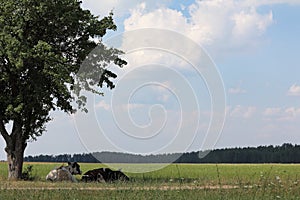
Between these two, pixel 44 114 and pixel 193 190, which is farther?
pixel 44 114

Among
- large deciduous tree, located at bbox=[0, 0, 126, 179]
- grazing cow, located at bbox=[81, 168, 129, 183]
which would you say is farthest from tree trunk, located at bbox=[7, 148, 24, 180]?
grazing cow, located at bbox=[81, 168, 129, 183]

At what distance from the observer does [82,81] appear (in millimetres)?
31531

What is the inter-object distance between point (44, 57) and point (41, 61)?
972 millimetres

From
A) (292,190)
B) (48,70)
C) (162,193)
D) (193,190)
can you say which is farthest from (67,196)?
(48,70)

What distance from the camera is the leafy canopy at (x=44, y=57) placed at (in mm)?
29094

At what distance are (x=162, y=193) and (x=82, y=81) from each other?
649 inches

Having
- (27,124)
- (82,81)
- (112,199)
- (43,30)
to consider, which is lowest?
(112,199)

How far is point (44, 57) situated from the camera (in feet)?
94.7

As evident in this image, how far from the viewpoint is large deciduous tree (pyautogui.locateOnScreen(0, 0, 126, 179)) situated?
2912 cm

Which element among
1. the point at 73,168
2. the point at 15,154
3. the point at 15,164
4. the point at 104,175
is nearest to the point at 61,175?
the point at 73,168

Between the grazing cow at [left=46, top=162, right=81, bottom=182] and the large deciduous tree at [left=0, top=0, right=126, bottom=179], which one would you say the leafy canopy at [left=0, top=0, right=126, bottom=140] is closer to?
the large deciduous tree at [left=0, top=0, right=126, bottom=179]

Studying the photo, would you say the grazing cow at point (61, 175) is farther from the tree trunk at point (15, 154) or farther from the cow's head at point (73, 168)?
the tree trunk at point (15, 154)

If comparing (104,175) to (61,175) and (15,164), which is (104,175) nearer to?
(61,175)

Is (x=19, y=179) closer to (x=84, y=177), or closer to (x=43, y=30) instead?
(x=84, y=177)
